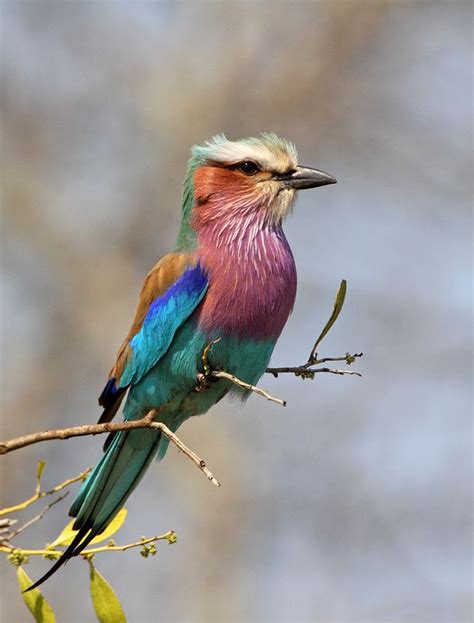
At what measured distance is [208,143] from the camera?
4656 mm

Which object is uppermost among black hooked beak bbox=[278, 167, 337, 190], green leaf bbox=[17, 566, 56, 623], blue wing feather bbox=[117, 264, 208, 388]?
black hooked beak bbox=[278, 167, 337, 190]

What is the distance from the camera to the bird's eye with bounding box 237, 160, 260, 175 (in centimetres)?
451

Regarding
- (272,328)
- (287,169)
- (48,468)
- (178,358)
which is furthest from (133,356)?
(48,468)

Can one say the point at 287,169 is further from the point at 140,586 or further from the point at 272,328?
the point at 140,586

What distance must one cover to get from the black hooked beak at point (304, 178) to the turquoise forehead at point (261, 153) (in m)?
0.03

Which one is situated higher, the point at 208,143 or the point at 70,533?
the point at 208,143

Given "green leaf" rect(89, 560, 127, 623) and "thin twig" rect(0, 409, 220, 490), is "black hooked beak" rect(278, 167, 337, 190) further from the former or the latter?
"green leaf" rect(89, 560, 127, 623)

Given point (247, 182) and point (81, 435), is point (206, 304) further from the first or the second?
point (81, 435)

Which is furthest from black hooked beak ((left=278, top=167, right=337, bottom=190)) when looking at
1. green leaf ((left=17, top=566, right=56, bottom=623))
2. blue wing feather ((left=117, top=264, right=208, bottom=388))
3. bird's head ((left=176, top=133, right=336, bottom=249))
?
green leaf ((left=17, top=566, right=56, bottom=623))

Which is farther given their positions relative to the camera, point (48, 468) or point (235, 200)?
point (48, 468)

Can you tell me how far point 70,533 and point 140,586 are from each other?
7.63 metres

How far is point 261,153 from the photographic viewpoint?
4461 millimetres

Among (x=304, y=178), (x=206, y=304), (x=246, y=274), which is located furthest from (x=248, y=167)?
(x=206, y=304)

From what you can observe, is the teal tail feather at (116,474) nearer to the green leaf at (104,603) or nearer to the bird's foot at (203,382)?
the bird's foot at (203,382)
